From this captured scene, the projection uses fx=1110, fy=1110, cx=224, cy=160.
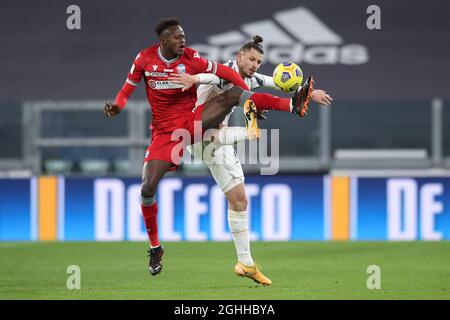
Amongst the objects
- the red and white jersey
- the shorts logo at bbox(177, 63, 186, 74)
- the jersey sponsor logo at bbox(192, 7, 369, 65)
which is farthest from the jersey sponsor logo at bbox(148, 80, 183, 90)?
the jersey sponsor logo at bbox(192, 7, 369, 65)

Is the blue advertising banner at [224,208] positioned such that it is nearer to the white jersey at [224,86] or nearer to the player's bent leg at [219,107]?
the white jersey at [224,86]

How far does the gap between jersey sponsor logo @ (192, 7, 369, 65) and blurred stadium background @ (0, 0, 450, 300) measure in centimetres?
1

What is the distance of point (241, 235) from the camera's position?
8.65 meters

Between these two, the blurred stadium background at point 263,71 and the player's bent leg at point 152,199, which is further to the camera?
the blurred stadium background at point 263,71

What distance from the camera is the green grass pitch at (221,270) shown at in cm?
808

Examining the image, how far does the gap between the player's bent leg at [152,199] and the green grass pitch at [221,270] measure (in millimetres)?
194

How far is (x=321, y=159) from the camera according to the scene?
13.5 metres

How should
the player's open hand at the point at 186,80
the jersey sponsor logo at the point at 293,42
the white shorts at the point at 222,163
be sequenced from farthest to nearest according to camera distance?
the jersey sponsor logo at the point at 293,42 → the white shorts at the point at 222,163 → the player's open hand at the point at 186,80

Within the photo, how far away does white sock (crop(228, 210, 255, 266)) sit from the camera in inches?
336

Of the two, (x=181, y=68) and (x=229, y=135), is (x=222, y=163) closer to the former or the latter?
(x=229, y=135)

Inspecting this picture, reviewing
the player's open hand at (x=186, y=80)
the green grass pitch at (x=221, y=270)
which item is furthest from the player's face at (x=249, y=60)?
the green grass pitch at (x=221, y=270)

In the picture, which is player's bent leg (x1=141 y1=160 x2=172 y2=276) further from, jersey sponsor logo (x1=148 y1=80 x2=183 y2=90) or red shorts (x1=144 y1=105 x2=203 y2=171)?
jersey sponsor logo (x1=148 y1=80 x2=183 y2=90)

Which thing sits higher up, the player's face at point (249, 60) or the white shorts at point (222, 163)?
the player's face at point (249, 60)

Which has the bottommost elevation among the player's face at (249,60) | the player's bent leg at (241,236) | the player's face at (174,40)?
the player's bent leg at (241,236)
